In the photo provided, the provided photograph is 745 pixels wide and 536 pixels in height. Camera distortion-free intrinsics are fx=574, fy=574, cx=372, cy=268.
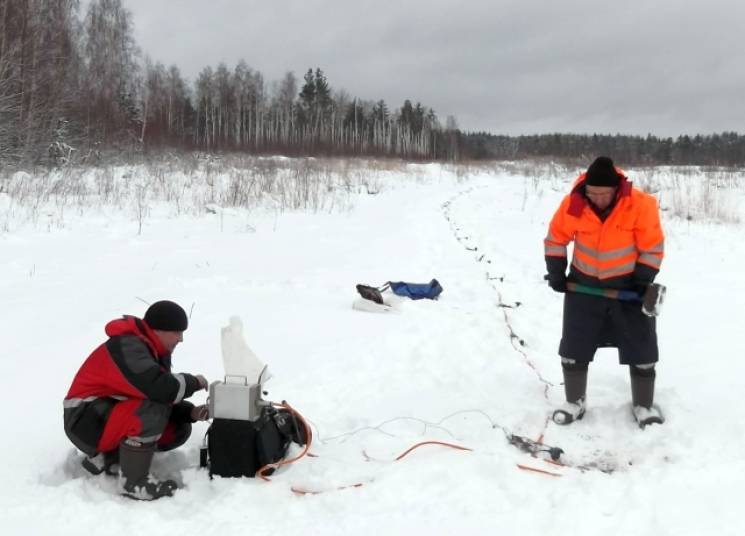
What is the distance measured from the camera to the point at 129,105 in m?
28.2

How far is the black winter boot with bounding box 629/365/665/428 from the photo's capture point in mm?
3209

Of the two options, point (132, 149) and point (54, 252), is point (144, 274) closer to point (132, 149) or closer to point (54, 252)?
point (54, 252)

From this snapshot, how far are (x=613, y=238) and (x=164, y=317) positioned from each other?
7.77 feet

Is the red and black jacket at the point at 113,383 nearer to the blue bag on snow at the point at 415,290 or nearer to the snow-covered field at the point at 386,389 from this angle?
the snow-covered field at the point at 386,389

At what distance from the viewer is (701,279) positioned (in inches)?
276

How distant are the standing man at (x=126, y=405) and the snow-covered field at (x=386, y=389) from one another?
0.37ft

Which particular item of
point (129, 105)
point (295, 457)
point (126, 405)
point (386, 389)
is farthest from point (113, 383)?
point (129, 105)

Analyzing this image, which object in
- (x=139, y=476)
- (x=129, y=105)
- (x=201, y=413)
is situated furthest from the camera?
(x=129, y=105)

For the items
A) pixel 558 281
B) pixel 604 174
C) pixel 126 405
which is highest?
pixel 604 174

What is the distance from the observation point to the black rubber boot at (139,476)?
250 cm

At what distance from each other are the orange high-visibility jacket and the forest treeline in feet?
43.9

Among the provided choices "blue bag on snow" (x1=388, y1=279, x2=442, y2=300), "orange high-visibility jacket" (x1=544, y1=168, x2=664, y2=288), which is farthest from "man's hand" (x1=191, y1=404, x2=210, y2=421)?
"blue bag on snow" (x1=388, y1=279, x2=442, y2=300)

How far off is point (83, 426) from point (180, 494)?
0.54 m

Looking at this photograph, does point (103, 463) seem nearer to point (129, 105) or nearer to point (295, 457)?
point (295, 457)
